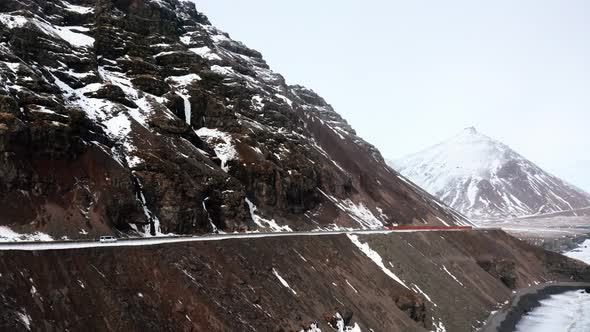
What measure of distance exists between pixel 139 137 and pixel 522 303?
66.0m

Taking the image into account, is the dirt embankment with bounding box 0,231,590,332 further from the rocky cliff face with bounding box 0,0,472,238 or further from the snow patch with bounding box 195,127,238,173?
the snow patch with bounding box 195,127,238,173

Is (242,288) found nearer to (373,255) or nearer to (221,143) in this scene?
(373,255)

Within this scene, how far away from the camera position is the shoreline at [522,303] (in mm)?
61469

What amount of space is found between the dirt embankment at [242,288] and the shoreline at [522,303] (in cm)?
196

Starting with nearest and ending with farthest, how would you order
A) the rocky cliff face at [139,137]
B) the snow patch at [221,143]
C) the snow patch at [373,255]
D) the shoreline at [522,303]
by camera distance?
the rocky cliff face at [139,137] → the snow patch at [373,255] → the shoreline at [522,303] → the snow patch at [221,143]

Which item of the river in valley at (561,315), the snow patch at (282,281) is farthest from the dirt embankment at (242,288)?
the river in valley at (561,315)

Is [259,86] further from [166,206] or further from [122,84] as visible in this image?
[166,206]

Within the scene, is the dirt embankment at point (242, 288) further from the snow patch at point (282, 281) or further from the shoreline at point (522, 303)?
the shoreline at point (522, 303)

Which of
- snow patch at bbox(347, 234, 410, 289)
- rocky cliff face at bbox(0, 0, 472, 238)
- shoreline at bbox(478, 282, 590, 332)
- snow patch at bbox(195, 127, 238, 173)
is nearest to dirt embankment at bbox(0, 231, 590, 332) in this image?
snow patch at bbox(347, 234, 410, 289)

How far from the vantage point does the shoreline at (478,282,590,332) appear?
61.5 meters

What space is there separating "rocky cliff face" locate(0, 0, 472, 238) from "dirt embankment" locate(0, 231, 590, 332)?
1298 cm

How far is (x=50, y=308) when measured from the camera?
1088 inches

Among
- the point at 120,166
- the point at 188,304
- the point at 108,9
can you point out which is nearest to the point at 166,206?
the point at 120,166

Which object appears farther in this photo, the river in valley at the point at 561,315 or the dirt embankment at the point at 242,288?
the river in valley at the point at 561,315
